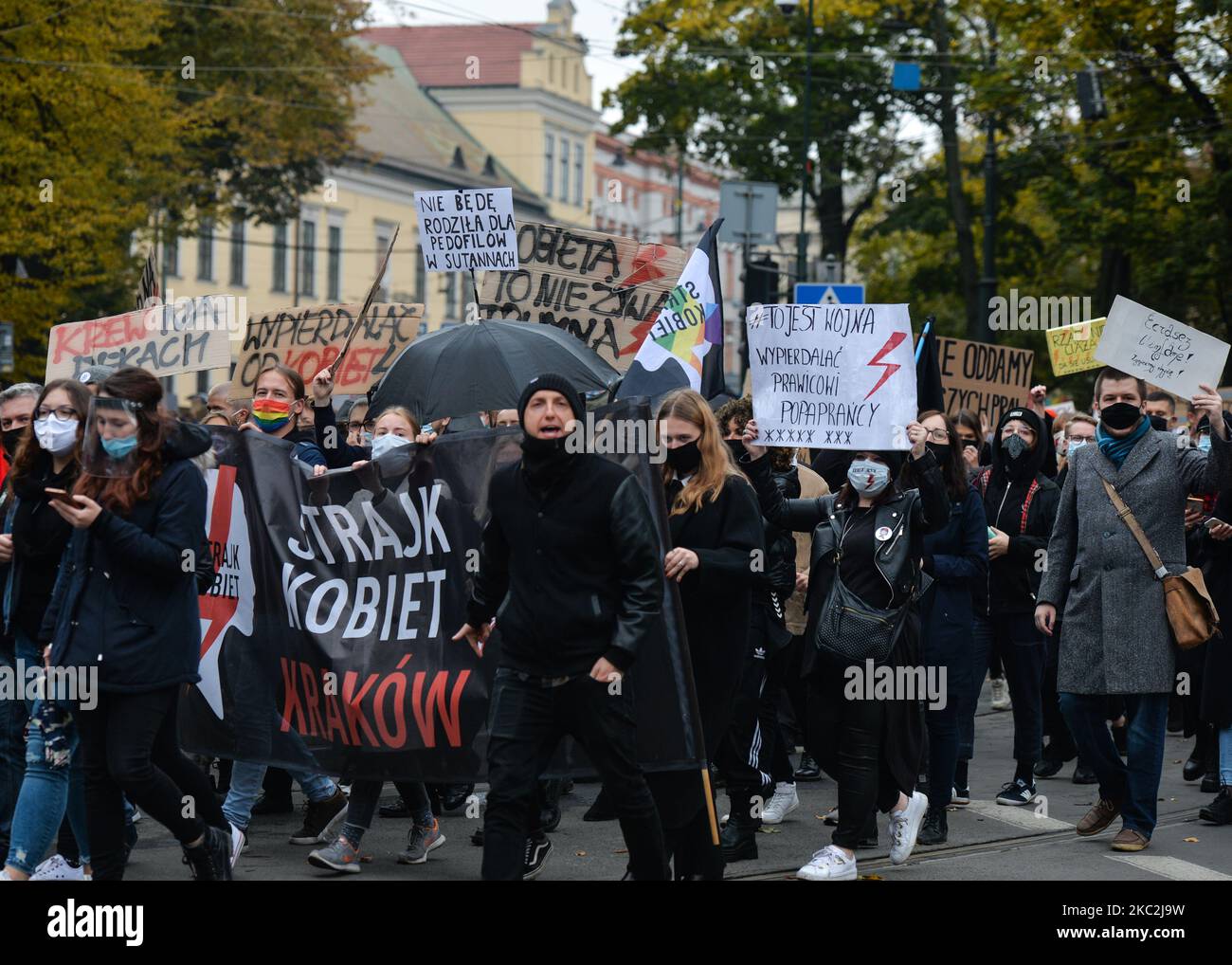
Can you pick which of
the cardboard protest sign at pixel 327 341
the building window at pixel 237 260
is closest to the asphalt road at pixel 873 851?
the cardboard protest sign at pixel 327 341

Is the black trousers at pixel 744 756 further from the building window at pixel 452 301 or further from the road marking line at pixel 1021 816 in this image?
the building window at pixel 452 301

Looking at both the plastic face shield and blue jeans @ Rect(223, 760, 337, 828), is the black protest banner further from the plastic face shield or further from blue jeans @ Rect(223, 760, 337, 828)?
the plastic face shield

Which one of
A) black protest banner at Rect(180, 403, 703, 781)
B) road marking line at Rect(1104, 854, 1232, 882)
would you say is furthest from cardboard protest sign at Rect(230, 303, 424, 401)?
road marking line at Rect(1104, 854, 1232, 882)

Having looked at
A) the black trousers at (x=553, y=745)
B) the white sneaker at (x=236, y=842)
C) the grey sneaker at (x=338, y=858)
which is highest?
the black trousers at (x=553, y=745)

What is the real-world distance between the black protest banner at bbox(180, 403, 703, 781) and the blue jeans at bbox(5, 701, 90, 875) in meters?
1.17

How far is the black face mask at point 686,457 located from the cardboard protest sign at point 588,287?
13.2 feet

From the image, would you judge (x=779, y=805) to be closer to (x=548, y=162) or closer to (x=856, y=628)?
(x=856, y=628)

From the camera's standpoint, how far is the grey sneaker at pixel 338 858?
24.0ft

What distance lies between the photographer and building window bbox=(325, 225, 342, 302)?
64.8 m

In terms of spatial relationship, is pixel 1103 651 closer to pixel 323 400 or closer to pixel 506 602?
pixel 506 602

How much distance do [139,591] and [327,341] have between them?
552 cm

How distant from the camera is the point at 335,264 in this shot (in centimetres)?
6544

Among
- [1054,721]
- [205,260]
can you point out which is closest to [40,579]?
[1054,721]

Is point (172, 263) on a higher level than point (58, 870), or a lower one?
higher
